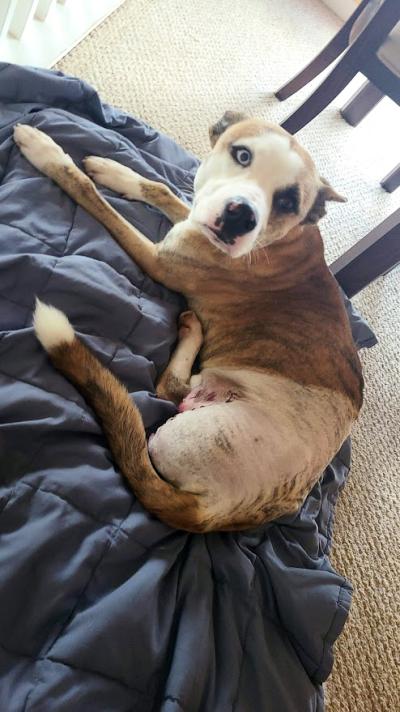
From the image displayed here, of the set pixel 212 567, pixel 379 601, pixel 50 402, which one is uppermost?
pixel 50 402

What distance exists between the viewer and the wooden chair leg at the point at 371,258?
2.22 meters

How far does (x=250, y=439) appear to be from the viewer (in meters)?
1.39

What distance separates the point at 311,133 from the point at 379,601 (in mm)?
2761

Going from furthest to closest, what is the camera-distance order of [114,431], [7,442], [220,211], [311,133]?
[311,133] → [220,211] → [114,431] → [7,442]

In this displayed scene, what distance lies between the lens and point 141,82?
112 inches

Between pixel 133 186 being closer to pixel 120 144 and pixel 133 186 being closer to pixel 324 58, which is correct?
pixel 120 144

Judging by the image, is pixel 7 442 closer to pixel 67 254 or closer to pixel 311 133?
pixel 67 254

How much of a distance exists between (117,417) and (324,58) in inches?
103

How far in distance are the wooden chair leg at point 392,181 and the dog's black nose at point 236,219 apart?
2398 mm

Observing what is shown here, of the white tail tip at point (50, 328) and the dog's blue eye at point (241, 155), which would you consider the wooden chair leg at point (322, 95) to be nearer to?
the dog's blue eye at point (241, 155)

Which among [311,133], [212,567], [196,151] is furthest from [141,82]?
[212,567]

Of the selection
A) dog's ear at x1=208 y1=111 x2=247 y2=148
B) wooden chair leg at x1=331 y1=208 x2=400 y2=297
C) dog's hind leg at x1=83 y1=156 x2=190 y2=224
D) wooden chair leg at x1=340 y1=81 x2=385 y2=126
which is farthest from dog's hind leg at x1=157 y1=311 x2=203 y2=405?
wooden chair leg at x1=340 y1=81 x2=385 y2=126

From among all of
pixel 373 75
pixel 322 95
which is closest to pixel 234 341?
pixel 373 75

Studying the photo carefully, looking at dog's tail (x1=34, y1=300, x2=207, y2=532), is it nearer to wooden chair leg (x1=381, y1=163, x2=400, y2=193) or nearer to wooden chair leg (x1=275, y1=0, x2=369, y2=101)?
wooden chair leg (x1=275, y1=0, x2=369, y2=101)
